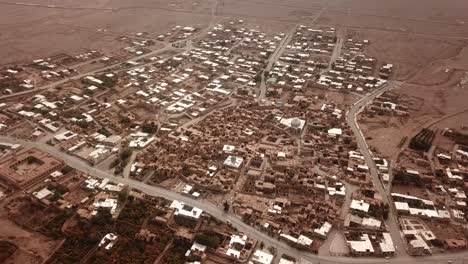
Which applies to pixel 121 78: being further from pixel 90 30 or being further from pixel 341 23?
pixel 341 23

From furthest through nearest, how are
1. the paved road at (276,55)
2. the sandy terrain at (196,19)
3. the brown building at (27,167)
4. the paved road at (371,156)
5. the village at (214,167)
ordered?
the sandy terrain at (196,19) < the paved road at (276,55) < the brown building at (27,167) < the paved road at (371,156) < the village at (214,167)

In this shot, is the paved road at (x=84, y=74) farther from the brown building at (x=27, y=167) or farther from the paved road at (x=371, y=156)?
the paved road at (x=371, y=156)

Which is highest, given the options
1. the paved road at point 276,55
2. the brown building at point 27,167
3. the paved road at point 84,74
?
the paved road at point 276,55

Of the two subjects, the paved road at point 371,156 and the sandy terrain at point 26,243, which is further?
the paved road at point 371,156

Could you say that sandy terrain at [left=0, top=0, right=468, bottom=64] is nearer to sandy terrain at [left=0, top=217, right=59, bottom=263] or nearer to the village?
the village

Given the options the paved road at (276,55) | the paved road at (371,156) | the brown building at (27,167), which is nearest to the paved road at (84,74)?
the brown building at (27,167)

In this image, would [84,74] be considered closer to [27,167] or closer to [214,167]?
[27,167]

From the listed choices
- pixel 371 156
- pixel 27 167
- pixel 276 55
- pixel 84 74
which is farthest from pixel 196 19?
pixel 371 156

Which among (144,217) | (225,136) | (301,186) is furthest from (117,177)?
(301,186)

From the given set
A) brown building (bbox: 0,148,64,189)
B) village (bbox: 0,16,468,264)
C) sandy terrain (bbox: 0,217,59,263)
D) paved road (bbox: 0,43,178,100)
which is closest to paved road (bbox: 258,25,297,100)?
village (bbox: 0,16,468,264)

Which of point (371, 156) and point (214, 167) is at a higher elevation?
point (371, 156)

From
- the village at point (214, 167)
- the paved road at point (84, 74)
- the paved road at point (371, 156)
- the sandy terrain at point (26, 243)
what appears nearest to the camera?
the sandy terrain at point (26, 243)
